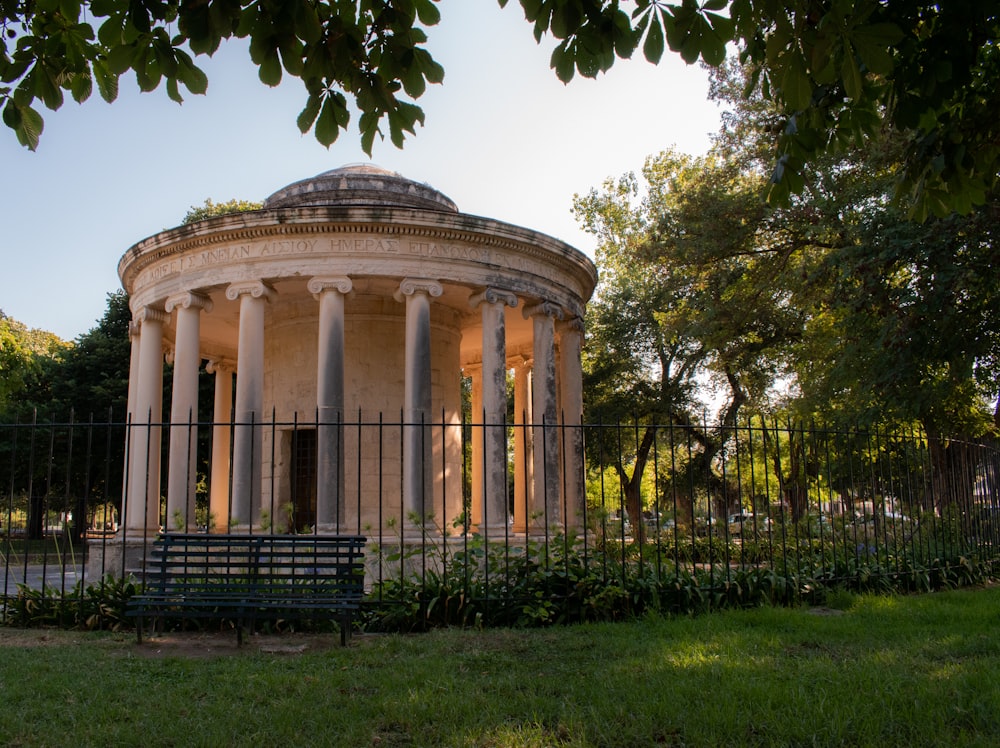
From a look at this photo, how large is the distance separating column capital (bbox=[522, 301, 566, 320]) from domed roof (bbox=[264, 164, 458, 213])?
2.89 meters

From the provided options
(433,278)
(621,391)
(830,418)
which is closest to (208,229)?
(433,278)

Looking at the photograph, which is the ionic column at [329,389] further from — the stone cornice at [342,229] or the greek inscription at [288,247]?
the stone cornice at [342,229]

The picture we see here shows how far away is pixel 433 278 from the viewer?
53.0ft

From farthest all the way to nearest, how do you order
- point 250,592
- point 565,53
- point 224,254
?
1. point 224,254
2. point 250,592
3. point 565,53

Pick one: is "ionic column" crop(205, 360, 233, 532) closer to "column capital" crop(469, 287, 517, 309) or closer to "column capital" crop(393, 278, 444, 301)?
"column capital" crop(393, 278, 444, 301)

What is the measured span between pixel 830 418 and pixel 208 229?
1711 centimetres

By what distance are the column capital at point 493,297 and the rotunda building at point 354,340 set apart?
1.4 inches

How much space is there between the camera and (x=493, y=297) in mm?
16656

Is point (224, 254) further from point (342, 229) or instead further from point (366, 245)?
point (366, 245)

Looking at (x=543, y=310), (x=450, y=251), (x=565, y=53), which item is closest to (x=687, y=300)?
(x=543, y=310)

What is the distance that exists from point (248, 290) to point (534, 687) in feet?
38.7

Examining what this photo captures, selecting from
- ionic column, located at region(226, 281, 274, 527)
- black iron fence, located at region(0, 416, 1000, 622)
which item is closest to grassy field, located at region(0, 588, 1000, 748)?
black iron fence, located at region(0, 416, 1000, 622)

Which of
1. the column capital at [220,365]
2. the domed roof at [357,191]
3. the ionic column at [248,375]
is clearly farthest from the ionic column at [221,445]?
the domed roof at [357,191]

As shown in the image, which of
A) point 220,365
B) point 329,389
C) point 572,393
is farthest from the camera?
point 220,365
